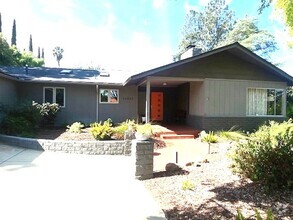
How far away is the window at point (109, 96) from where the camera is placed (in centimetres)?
1700

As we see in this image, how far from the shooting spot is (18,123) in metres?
11.9

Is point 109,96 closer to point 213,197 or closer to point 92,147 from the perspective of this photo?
point 92,147

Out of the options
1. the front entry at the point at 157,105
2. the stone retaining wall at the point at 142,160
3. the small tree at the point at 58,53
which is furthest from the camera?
the small tree at the point at 58,53

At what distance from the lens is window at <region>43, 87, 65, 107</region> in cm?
1630

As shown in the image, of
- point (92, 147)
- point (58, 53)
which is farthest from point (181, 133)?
point (58, 53)

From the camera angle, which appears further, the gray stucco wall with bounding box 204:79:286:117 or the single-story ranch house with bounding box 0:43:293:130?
the gray stucco wall with bounding box 204:79:286:117

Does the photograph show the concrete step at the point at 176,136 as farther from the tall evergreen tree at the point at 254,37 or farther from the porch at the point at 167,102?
the tall evergreen tree at the point at 254,37

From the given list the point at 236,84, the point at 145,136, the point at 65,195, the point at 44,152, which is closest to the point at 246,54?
the point at 236,84

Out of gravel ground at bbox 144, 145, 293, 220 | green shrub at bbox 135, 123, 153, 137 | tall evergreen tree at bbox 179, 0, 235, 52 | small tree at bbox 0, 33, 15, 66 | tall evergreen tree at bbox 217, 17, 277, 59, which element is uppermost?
tall evergreen tree at bbox 179, 0, 235, 52

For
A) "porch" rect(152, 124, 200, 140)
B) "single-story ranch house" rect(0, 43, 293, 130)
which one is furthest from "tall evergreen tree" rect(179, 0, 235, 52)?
"porch" rect(152, 124, 200, 140)

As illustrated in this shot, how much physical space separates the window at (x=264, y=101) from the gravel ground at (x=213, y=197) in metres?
9.93

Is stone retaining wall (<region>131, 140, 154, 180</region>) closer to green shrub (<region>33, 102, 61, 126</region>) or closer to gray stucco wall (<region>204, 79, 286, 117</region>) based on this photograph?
gray stucco wall (<region>204, 79, 286, 117</region>)

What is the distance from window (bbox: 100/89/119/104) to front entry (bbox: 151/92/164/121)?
10.9 ft

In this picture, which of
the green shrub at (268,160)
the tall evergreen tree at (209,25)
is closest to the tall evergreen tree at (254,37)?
the tall evergreen tree at (209,25)
